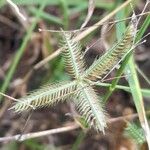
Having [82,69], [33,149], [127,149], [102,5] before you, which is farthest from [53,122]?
[82,69]

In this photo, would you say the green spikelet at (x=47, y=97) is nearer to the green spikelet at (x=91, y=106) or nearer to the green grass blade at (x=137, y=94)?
the green spikelet at (x=91, y=106)

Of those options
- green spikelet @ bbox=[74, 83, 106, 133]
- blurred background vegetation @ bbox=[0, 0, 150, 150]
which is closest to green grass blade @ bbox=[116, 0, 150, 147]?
green spikelet @ bbox=[74, 83, 106, 133]

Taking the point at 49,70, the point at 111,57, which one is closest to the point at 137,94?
the point at 111,57

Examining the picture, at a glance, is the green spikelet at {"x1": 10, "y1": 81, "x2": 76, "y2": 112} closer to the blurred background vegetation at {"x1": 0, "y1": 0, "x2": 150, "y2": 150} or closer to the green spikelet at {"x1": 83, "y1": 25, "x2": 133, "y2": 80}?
the green spikelet at {"x1": 83, "y1": 25, "x2": 133, "y2": 80}

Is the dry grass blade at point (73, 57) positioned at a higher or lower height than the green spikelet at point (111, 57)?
higher

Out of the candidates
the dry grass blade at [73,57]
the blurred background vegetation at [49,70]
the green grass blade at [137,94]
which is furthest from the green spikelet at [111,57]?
the blurred background vegetation at [49,70]

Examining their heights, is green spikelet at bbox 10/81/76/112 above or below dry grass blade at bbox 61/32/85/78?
below

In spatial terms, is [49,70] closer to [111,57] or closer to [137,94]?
[137,94]

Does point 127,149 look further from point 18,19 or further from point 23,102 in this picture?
point 18,19
